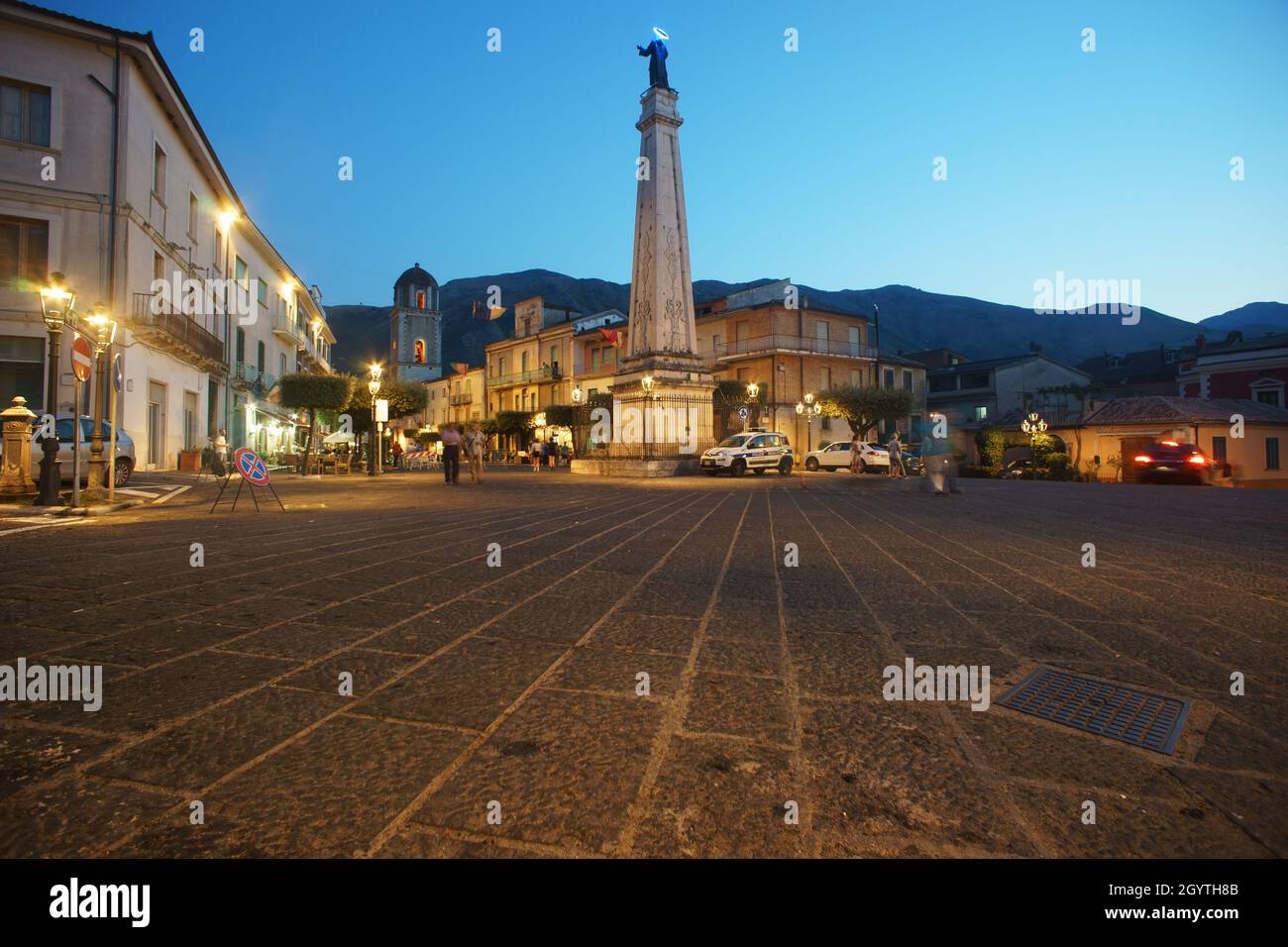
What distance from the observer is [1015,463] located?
29.9 m

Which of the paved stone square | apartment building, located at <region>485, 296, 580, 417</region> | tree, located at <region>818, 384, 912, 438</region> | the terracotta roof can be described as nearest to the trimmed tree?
apartment building, located at <region>485, 296, 580, 417</region>

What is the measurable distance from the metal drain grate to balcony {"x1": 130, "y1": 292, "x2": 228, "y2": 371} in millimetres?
21756

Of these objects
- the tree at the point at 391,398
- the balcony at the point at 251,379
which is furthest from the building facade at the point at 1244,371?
the balcony at the point at 251,379

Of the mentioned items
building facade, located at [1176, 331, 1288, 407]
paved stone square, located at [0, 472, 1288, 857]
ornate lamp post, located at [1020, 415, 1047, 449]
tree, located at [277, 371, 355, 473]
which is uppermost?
building facade, located at [1176, 331, 1288, 407]

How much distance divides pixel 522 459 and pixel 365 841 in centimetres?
4655

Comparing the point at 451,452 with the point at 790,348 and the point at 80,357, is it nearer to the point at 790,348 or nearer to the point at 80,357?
the point at 80,357

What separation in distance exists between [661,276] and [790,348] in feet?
64.8

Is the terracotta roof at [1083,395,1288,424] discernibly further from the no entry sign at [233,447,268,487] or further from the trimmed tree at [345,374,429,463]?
the no entry sign at [233,447,268,487]

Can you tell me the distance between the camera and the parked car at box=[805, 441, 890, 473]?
33.2 meters

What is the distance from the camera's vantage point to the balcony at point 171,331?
18.0 metres

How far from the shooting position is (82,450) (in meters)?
12.3

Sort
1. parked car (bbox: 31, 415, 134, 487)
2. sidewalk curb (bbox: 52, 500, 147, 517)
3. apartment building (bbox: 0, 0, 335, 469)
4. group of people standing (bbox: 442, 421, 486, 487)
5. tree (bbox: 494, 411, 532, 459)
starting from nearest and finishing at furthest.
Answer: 1. sidewalk curb (bbox: 52, 500, 147, 517)
2. parked car (bbox: 31, 415, 134, 487)
3. apartment building (bbox: 0, 0, 335, 469)
4. group of people standing (bbox: 442, 421, 486, 487)
5. tree (bbox: 494, 411, 532, 459)
